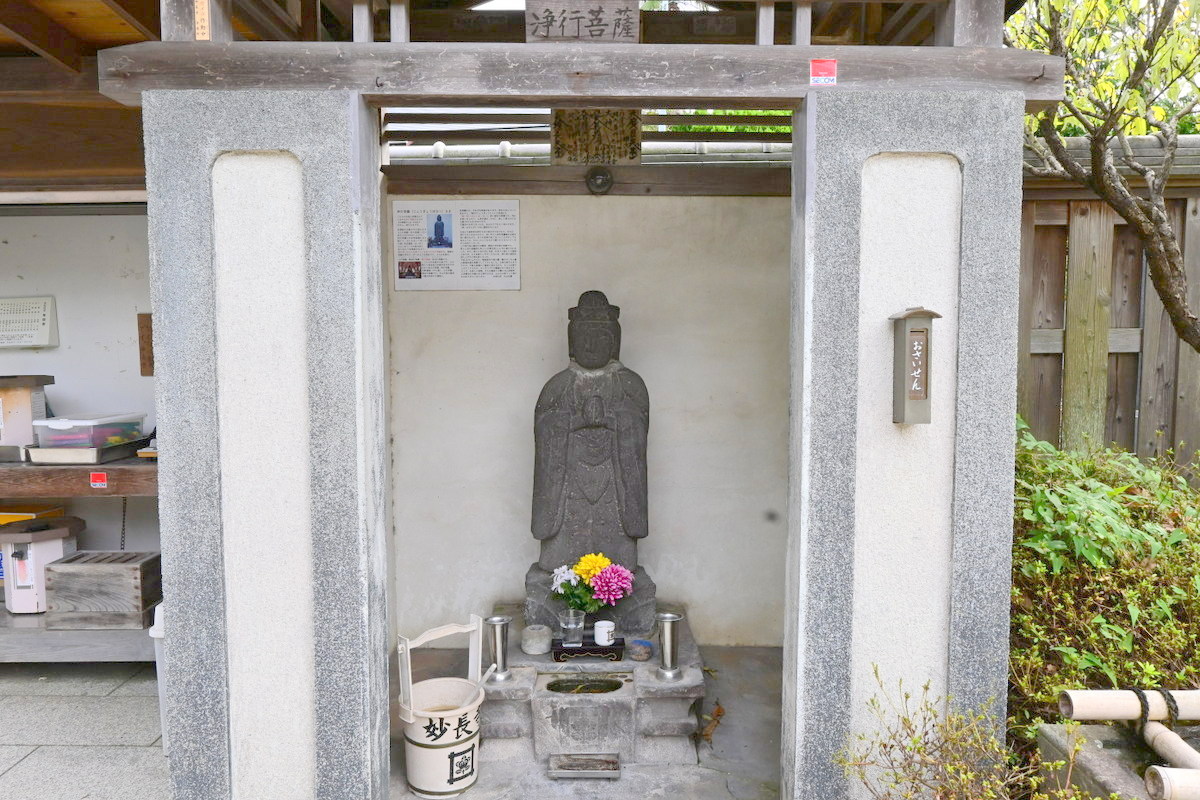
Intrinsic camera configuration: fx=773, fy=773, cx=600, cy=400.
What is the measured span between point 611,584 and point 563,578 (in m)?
0.27

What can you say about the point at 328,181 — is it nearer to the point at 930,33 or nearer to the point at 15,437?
the point at 930,33

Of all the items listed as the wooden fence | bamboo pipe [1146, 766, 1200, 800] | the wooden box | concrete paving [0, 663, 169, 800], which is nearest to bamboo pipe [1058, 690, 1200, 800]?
bamboo pipe [1146, 766, 1200, 800]

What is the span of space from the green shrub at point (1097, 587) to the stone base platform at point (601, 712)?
154 cm

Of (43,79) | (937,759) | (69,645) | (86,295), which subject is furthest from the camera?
(86,295)

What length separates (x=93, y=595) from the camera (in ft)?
16.0

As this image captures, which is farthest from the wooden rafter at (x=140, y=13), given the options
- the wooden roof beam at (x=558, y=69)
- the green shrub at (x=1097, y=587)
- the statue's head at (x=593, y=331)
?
the green shrub at (x=1097, y=587)

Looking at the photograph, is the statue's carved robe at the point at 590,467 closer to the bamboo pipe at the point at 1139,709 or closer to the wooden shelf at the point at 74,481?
the wooden shelf at the point at 74,481

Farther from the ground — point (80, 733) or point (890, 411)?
point (890, 411)

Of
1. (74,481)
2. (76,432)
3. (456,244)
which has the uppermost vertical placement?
(456,244)

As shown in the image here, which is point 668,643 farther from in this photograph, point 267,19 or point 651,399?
point 267,19

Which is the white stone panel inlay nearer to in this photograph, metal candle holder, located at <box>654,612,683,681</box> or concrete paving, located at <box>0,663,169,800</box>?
concrete paving, located at <box>0,663,169,800</box>

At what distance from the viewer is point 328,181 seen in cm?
303

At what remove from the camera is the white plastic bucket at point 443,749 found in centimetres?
356

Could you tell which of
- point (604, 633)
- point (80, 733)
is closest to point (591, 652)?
point (604, 633)
